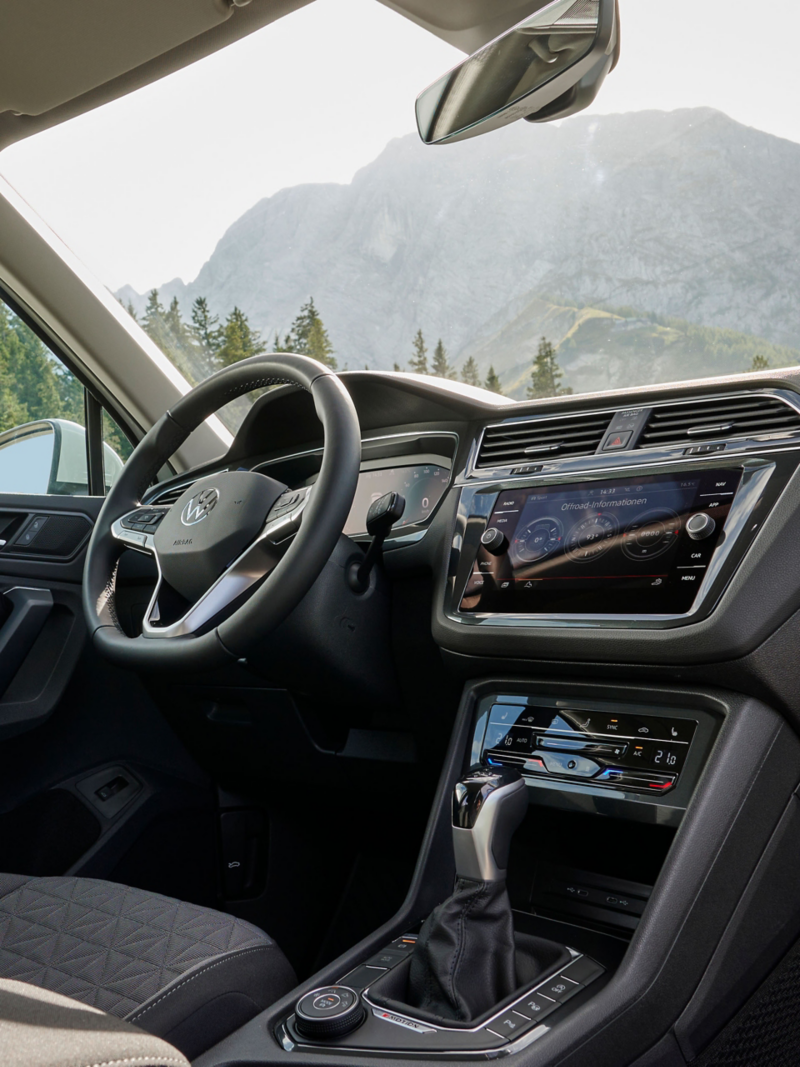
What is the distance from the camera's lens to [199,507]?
1.36 m

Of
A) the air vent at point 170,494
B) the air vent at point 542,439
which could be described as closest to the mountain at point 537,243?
the air vent at point 170,494

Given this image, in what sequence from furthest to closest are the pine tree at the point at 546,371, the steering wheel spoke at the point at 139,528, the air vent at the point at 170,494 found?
the pine tree at the point at 546,371 < the air vent at the point at 170,494 < the steering wheel spoke at the point at 139,528

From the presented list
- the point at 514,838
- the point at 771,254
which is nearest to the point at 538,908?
the point at 514,838

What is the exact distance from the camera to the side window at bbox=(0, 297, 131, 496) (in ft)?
7.22

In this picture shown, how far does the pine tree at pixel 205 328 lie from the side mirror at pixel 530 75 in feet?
3.35

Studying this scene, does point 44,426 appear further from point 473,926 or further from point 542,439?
point 473,926

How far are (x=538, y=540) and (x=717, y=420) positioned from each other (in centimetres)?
28

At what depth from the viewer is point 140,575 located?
185 cm

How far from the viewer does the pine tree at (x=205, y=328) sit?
2352mm

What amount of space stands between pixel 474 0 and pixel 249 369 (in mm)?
774

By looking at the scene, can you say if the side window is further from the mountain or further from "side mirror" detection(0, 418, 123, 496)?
the mountain

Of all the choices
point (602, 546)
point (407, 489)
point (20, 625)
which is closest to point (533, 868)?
point (602, 546)

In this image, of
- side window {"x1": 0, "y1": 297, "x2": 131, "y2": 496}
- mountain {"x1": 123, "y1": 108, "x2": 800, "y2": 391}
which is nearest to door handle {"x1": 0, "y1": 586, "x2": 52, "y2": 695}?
side window {"x1": 0, "y1": 297, "x2": 131, "y2": 496}

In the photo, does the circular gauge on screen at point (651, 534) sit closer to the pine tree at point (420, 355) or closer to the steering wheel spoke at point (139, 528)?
the steering wheel spoke at point (139, 528)
